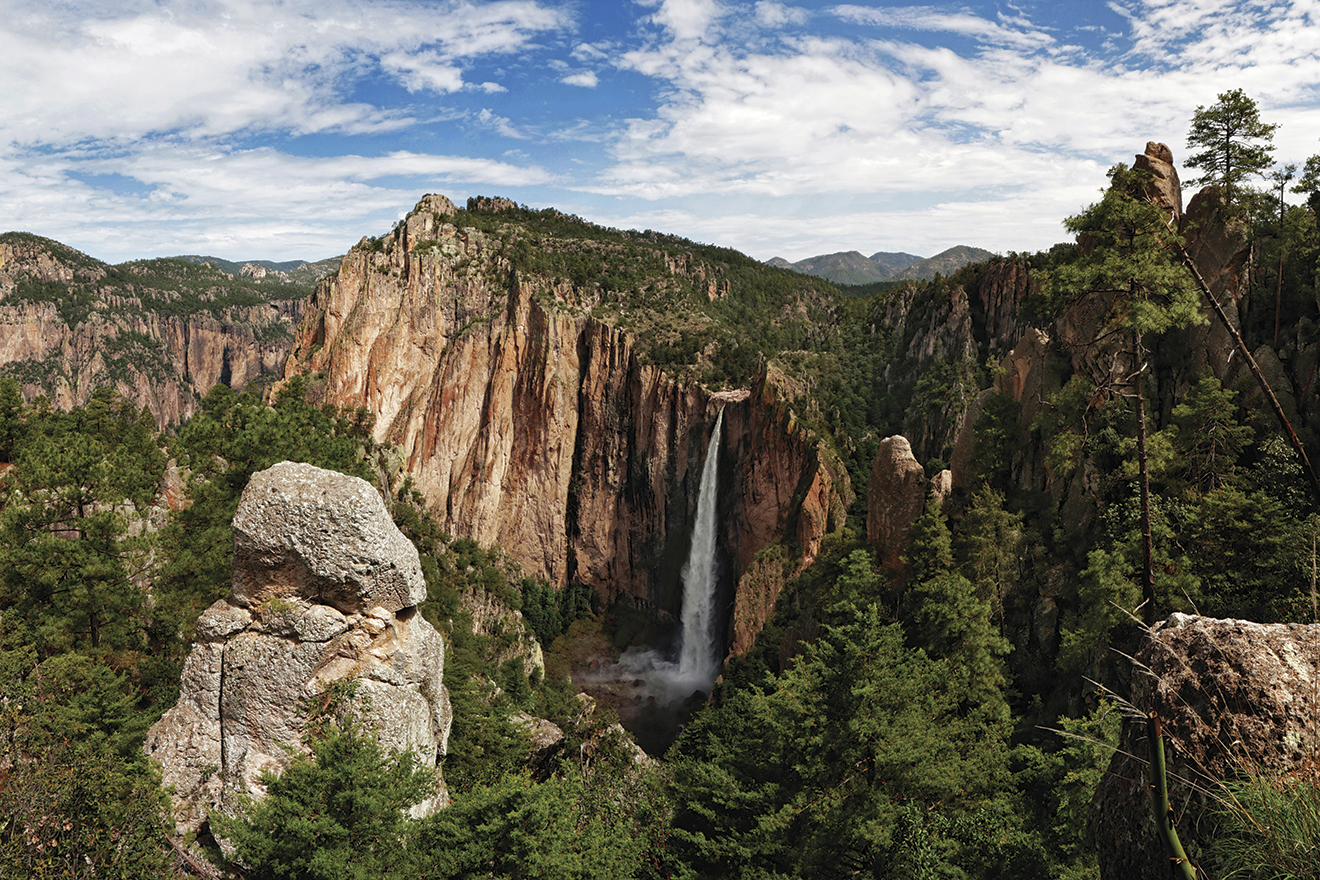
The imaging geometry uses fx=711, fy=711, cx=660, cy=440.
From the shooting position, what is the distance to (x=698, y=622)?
6450cm

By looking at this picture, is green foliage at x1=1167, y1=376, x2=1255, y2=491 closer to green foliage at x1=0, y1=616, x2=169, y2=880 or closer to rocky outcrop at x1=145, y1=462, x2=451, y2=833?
rocky outcrop at x1=145, y1=462, x2=451, y2=833

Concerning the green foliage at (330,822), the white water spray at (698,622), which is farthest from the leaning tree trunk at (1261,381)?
the white water spray at (698,622)

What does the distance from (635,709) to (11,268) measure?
760ft

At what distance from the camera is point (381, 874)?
11891 mm

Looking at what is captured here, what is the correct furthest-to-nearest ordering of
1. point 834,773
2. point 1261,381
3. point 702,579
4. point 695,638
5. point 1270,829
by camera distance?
point 702,579 < point 695,638 < point 834,773 < point 1261,381 < point 1270,829

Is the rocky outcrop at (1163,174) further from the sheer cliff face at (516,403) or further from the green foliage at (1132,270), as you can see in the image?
the sheer cliff face at (516,403)

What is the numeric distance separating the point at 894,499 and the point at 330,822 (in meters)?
22.9

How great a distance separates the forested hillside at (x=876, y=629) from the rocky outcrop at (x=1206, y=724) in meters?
0.90

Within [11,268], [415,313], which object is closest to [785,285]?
[415,313]

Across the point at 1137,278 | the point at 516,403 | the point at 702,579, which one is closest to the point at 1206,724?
the point at 1137,278

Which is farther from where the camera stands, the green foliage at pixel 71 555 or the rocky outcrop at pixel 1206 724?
the green foliage at pixel 71 555

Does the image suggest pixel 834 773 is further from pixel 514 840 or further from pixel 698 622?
pixel 698 622

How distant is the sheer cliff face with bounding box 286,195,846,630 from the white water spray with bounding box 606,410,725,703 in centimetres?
315

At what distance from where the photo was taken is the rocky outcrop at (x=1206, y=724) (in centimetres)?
375
